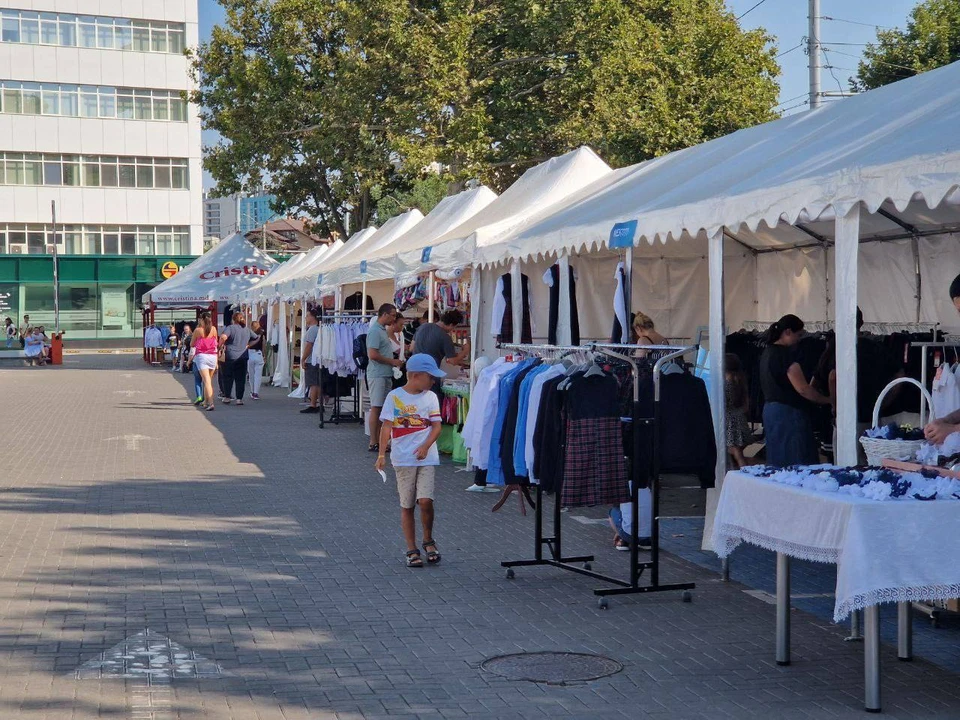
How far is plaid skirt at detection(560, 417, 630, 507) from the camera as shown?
322 inches

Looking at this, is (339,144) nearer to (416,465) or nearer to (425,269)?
(425,269)

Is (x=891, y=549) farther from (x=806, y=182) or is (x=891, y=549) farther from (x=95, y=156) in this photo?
(x=95, y=156)

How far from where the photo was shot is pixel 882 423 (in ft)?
34.5

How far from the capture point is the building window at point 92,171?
63.9 m

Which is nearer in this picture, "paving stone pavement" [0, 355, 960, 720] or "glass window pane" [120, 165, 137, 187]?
"paving stone pavement" [0, 355, 960, 720]

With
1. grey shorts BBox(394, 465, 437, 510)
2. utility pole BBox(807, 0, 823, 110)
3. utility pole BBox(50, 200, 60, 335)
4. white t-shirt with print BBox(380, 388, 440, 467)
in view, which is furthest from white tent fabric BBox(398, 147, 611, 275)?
utility pole BBox(50, 200, 60, 335)

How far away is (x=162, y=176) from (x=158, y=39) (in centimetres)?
715

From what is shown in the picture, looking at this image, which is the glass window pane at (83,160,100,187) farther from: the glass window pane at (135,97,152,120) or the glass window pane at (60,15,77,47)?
the glass window pane at (60,15,77,47)

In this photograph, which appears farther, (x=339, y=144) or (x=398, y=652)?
(x=339, y=144)

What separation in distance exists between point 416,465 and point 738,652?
10.2 feet

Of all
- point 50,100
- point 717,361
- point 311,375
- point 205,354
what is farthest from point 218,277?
point 717,361

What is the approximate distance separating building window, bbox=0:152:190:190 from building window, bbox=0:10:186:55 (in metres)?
5.73

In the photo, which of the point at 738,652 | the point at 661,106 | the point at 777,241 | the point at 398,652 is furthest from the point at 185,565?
the point at 661,106

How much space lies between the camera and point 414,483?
9305 millimetres
